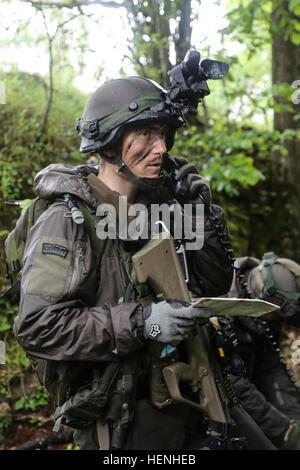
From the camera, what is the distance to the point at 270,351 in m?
3.86

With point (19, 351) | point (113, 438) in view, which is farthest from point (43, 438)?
point (113, 438)

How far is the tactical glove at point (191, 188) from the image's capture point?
9.04 ft

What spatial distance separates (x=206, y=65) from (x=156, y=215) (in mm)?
928

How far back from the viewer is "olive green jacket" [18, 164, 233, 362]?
2.02 meters

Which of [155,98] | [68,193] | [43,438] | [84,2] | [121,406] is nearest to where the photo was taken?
[121,406]

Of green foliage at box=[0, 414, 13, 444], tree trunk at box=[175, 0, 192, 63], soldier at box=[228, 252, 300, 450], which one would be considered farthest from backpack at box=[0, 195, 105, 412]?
tree trunk at box=[175, 0, 192, 63]

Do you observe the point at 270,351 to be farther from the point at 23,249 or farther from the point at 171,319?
the point at 23,249

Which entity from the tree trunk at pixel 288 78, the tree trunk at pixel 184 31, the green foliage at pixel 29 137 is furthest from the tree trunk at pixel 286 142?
the green foliage at pixel 29 137

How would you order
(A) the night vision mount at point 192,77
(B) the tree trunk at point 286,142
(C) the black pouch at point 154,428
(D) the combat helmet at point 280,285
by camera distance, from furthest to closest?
(B) the tree trunk at point 286,142
(D) the combat helmet at point 280,285
(A) the night vision mount at point 192,77
(C) the black pouch at point 154,428

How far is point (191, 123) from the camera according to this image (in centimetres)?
588

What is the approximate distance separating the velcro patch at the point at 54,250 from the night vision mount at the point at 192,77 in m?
1.11

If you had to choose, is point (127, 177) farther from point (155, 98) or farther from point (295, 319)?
point (295, 319)

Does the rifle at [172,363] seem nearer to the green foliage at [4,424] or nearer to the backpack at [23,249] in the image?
the backpack at [23,249]
